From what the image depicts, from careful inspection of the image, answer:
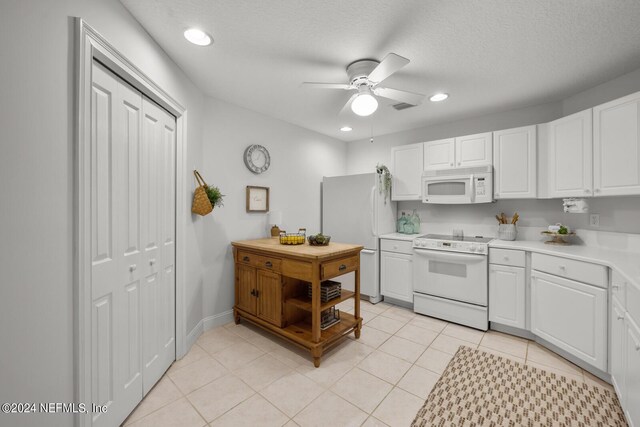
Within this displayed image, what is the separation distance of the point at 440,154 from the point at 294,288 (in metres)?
2.52

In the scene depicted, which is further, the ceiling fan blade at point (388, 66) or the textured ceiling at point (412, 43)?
the ceiling fan blade at point (388, 66)

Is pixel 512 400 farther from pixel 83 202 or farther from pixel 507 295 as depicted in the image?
pixel 83 202

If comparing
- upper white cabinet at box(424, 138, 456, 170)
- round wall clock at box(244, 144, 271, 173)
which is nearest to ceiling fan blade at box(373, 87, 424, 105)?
upper white cabinet at box(424, 138, 456, 170)

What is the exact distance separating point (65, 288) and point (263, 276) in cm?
162

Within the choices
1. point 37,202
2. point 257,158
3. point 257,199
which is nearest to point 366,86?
point 257,158

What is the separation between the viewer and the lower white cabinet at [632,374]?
1352 mm

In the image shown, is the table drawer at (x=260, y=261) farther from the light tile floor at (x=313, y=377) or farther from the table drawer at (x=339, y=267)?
the light tile floor at (x=313, y=377)

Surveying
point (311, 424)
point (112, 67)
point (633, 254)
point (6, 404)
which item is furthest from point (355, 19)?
point (633, 254)

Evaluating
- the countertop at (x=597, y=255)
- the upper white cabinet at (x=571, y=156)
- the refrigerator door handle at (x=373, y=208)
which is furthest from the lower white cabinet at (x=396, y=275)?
the upper white cabinet at (x=571, y=156)

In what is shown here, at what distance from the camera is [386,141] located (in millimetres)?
4371

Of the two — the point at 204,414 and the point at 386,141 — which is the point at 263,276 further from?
the point at 386,141

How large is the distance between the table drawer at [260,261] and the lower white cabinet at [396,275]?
1.73 m

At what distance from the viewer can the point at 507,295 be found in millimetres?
2727

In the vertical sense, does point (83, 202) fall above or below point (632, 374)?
above
